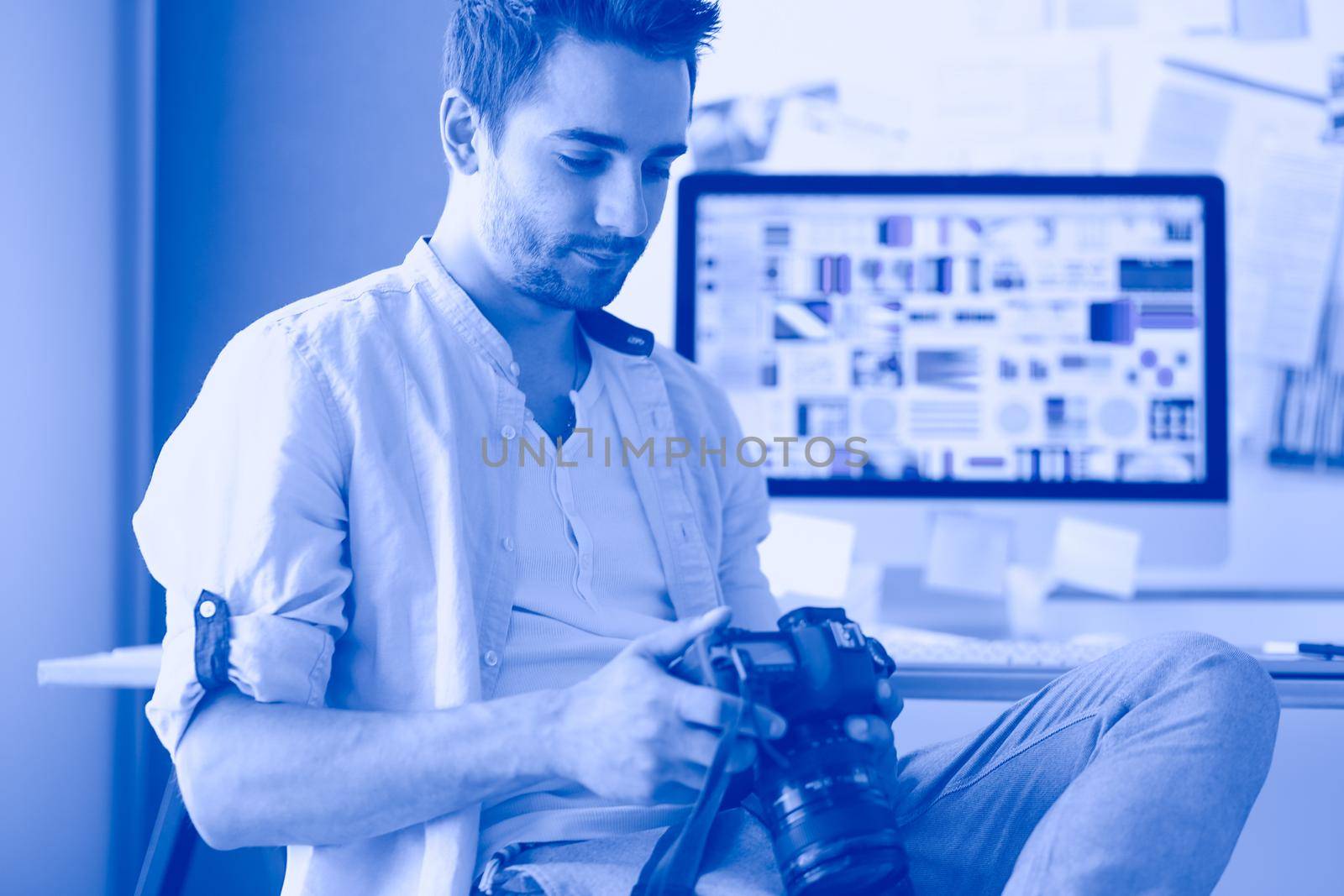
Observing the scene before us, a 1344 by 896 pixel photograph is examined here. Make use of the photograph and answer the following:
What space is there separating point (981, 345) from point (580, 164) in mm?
657

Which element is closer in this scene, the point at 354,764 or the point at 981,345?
the point at 354,764

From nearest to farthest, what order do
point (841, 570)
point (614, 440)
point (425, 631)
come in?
1. point (425, 631)
2. point (614, 440)
3. point (841, 570)

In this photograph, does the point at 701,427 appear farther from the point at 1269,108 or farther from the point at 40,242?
the point at 1269,108

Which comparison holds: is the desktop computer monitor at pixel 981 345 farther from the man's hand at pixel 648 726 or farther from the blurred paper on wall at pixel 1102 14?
the man's hand at pixel 648 726

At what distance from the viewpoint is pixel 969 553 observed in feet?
4.89

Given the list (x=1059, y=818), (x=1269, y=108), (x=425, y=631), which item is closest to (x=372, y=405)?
(x=425, y=631)

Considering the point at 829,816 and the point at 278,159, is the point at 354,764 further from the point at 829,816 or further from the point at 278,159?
the point at 278,159

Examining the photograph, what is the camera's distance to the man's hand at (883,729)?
0.78 meters

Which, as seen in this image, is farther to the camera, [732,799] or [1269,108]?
[1269,108]

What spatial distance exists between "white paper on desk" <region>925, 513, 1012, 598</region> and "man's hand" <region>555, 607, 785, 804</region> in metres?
0.77

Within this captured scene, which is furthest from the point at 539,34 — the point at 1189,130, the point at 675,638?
the point at 1189,130

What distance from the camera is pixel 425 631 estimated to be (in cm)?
89

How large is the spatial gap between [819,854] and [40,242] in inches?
50.4

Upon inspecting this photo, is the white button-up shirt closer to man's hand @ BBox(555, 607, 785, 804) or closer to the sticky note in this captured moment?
man's hand @ BBox(555, 607, 785, 804)
